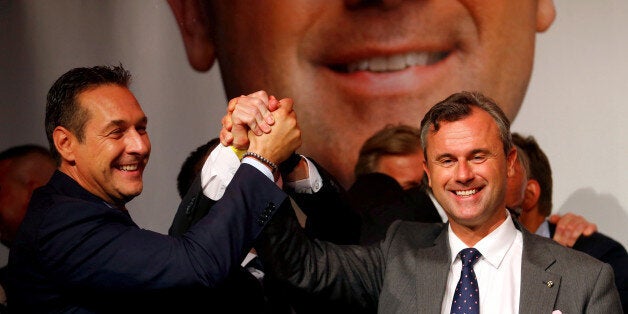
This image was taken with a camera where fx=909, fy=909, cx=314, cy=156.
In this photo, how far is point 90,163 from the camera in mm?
2324

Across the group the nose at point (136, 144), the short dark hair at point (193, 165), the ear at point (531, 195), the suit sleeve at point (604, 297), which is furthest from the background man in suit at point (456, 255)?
the ear at point (531, 195)

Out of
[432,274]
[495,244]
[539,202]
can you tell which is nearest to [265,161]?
[432,274]

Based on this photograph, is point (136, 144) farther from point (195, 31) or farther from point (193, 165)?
point (195, 31)

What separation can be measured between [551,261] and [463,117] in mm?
447

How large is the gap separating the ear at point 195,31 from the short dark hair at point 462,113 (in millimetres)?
1593

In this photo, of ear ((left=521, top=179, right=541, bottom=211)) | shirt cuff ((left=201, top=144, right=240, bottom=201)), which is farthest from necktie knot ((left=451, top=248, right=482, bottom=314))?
ear ((left=521, top=179, right=541, bottom=211))

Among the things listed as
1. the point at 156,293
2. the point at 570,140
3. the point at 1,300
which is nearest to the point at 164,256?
the point at 156,293

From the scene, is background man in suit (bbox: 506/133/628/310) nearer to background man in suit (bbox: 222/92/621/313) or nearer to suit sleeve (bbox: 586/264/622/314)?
background man in suit (bbox: 222/92/621/313)

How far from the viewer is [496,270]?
245 cm

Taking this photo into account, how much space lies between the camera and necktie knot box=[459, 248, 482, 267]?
2.44m

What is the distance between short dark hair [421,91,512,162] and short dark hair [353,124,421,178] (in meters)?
1.18

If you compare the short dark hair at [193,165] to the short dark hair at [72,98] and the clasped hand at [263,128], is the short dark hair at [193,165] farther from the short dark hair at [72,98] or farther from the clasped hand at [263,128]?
the short dark hair at [72,98]

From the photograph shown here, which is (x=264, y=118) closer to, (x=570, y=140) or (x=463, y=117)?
(x=463, y=117)

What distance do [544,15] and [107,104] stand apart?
93.4 inches
